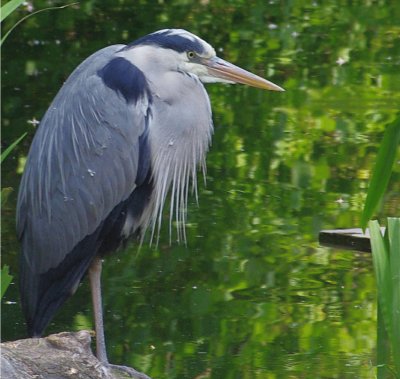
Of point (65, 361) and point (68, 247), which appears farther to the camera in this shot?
point (68, 247)

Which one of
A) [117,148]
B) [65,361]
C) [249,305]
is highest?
[117,148]

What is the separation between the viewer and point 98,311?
4480mm

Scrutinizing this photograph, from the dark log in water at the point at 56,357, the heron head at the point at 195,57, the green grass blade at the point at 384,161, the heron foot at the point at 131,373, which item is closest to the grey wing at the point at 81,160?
the heron head at the point at 195,57

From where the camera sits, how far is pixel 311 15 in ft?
41.6

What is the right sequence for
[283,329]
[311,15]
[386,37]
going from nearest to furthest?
[283,329], [386,37], [311,15]

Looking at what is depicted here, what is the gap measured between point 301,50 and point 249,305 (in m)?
6.10

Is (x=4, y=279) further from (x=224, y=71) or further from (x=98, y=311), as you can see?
(x=224, y=71)

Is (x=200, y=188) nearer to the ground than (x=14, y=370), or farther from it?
nearer to the ground

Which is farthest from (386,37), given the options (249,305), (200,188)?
(249,305)

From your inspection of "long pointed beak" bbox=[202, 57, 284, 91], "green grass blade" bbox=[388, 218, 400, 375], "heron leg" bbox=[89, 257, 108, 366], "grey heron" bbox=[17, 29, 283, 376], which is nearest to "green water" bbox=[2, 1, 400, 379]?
"heron leg" bbox=[89, 257, 108, 366]

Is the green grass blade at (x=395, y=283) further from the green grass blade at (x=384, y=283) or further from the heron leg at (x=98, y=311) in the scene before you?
the heron leg at (x=98, y=311)

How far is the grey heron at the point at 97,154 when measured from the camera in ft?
14.5

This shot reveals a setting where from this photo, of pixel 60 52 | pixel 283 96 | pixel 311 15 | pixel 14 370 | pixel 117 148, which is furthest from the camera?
pixel 311 15

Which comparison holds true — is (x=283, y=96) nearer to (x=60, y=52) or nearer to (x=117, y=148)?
(x=60, y=52)
